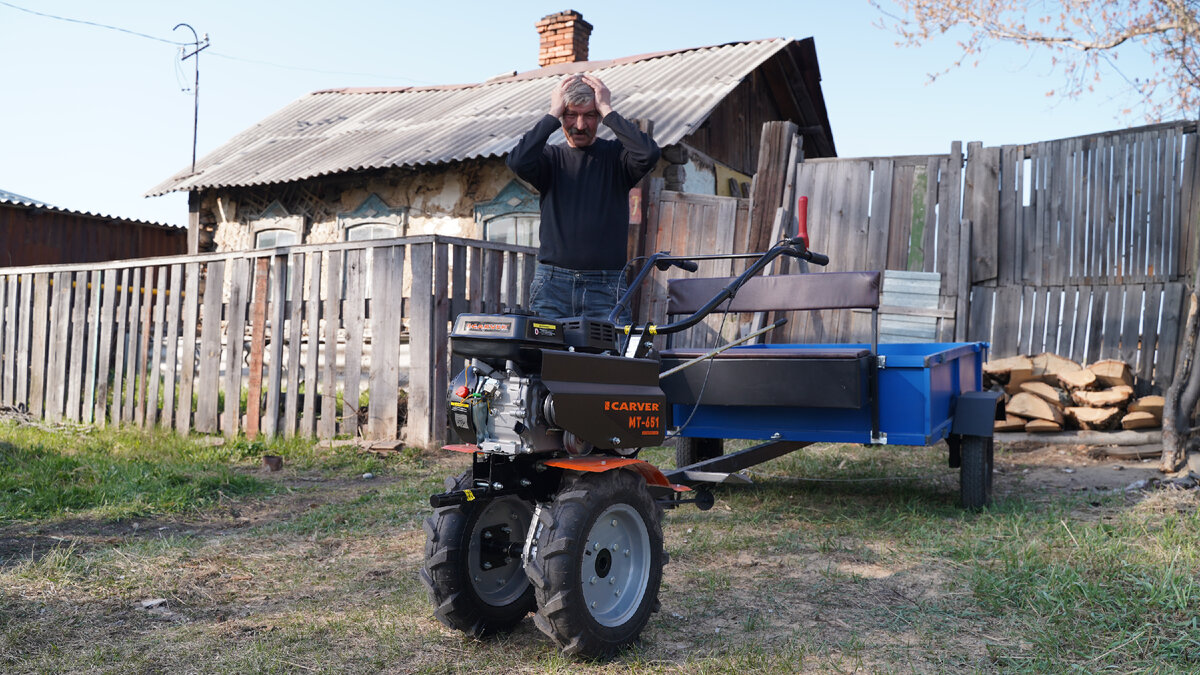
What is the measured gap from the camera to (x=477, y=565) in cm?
297

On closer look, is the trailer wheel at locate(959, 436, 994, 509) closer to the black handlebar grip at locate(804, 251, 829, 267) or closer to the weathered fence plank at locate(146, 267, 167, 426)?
the black handlebar grip at locate(804, 251, 829, 267)

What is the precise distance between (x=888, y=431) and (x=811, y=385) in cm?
45

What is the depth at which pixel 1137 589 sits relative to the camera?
3275 millimetres

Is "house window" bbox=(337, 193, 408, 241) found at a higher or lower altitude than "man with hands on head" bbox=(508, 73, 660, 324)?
higher

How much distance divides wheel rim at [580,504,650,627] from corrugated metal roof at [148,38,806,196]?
682 centimetres

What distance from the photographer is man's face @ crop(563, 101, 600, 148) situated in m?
3.65

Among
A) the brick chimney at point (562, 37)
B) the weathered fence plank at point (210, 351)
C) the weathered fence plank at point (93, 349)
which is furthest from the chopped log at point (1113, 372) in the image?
the brick chimney at point (562, 37)

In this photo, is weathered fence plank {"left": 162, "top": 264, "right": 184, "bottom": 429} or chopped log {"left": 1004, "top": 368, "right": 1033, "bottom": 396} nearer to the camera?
chopped log {"left": 1004, "top": 368, "right": 1033, "bottom": 396}

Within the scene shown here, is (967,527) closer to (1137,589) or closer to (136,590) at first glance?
(1137,589)

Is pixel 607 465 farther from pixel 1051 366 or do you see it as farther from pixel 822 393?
pixel 1051 366

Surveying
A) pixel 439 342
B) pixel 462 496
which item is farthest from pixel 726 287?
pixel 439 342

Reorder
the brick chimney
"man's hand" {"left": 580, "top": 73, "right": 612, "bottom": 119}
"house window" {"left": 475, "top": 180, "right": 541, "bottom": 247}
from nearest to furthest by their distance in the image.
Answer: "man's hand" {"left": 580, "top": 73, "right": 612, "bottom": 119} < "house window" {"left": 475, "top": 180, "right": 541, "bottom": 247} < the brick chimney

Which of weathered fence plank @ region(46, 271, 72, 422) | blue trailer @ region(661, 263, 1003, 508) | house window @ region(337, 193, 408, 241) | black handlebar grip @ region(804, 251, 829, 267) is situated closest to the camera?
black handlebar grip @ region(804, 251, 829, 267)

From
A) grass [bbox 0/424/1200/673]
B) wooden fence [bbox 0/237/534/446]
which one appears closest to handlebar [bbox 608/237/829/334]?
grass [bbox 0/424/1200/673]
